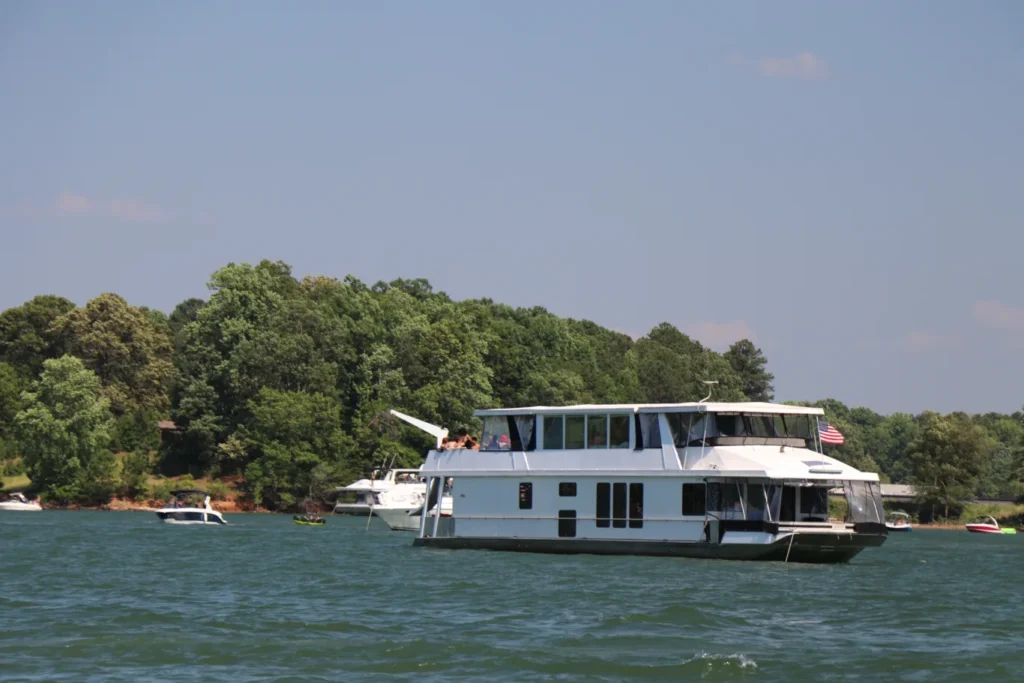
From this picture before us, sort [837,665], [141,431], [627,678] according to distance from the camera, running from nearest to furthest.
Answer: [627,678]
[837,665]
[141,431]

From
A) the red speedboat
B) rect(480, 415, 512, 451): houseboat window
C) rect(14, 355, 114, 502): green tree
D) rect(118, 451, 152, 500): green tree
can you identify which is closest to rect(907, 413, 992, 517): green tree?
the red speedboat

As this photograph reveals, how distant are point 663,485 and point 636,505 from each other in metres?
1.11

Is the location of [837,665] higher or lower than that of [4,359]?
lower

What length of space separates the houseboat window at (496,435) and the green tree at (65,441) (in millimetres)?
56672

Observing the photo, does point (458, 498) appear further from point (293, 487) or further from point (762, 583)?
point (293, 487)

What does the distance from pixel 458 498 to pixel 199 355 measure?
212ft

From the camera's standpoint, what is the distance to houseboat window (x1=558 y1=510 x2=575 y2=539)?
144 ft

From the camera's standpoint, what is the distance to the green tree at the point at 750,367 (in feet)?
521

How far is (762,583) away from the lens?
3494cm

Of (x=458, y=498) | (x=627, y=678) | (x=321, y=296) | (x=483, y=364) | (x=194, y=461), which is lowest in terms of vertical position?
(x=627, y=678)

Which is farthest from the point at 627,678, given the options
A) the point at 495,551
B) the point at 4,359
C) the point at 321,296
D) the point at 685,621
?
the point at 4,359

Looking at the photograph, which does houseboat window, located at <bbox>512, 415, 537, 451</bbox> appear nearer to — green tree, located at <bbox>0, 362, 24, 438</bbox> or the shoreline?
the shoreline

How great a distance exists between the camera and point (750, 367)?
524ft

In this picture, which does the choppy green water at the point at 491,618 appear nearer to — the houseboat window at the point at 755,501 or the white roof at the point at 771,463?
the houseboat window at the point at 755,501
